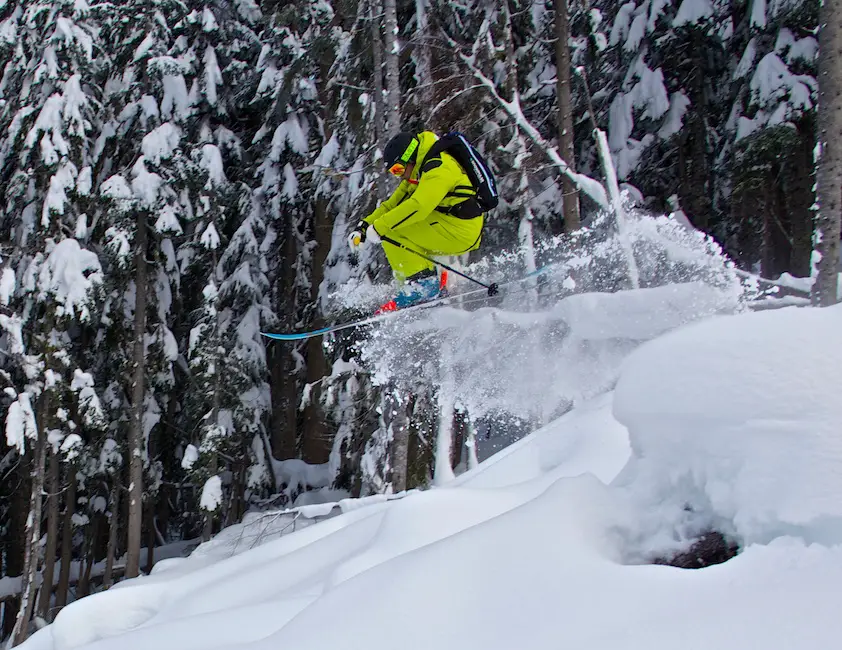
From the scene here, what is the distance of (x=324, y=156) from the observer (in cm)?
1295

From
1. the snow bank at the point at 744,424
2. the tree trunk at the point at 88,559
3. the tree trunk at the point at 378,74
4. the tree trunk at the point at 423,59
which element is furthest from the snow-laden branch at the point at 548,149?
the tree trunk at the point at 88,559

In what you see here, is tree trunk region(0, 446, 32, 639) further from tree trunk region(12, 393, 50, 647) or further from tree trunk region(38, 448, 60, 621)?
tree trunk region(12, 393, 50, 647)

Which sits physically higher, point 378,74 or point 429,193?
point 378,74

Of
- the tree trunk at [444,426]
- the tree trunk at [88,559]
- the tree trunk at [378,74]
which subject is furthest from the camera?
the tree trunk at [88,559]

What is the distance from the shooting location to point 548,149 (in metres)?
8.56

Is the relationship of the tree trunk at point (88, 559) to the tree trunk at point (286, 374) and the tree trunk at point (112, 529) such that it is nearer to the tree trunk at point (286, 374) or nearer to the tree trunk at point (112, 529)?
the tree trunk at point (112, 529)

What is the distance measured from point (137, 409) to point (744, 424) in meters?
14.6

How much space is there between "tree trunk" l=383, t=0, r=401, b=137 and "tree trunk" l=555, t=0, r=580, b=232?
221 cm

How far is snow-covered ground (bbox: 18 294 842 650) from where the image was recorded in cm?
198

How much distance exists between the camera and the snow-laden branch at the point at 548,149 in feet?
25.9

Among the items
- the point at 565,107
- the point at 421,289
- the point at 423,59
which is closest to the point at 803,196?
the point at 565,107

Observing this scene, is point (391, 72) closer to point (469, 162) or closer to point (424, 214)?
point (469, 162)

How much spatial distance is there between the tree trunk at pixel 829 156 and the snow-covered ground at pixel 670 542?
3.42m

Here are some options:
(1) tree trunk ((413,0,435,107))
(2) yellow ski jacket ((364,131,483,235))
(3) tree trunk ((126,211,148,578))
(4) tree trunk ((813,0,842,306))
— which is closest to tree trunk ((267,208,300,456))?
(3) tree trunk ((126,211,148,578))
